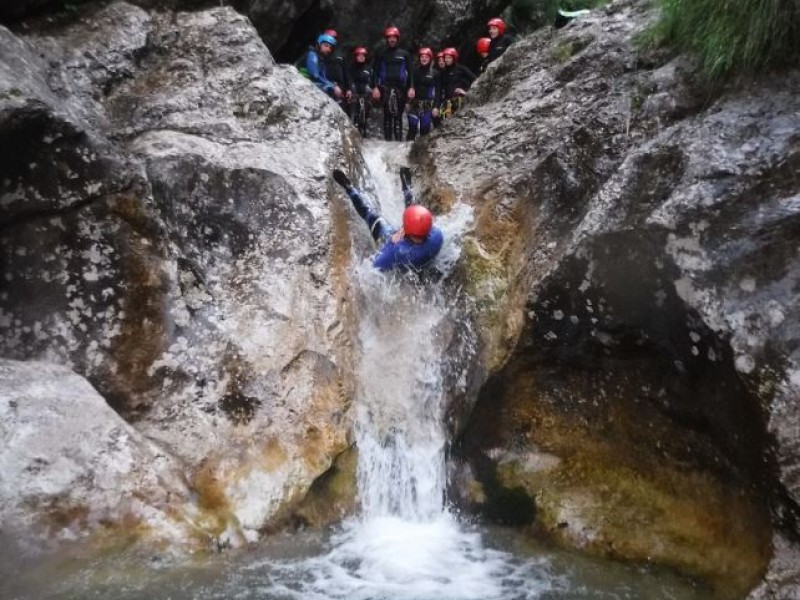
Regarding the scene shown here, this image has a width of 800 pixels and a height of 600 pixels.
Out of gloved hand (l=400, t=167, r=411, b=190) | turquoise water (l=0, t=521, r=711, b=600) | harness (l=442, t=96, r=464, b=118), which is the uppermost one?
harness (l=442, t=96, r=464, b=118)

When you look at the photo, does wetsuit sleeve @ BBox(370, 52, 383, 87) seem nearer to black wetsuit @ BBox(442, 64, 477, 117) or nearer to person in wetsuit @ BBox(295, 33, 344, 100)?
person in wetsuit @ BBox(295, 33, 344, 100)

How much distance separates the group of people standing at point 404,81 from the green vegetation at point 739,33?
20.7ft

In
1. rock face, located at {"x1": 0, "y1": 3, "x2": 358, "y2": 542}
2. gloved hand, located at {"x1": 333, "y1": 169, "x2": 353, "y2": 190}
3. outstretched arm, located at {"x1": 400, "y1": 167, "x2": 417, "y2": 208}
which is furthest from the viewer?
outstretched arm, located at {"x1": 400, "y1": 167, "x2": 417, "y2": 208}

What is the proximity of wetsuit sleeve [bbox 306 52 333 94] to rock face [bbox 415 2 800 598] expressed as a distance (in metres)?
5.90

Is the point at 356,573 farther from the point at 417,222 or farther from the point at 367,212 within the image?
the point at 367,212

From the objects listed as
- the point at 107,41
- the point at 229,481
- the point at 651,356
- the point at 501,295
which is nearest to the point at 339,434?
the point at 229,481

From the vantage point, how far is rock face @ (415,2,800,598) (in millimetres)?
4664

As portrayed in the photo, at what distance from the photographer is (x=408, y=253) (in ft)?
23.7

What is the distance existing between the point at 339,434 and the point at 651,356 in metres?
2.74

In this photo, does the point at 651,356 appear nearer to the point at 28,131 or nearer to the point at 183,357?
the point at 183,357

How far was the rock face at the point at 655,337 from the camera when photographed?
4.66 metres

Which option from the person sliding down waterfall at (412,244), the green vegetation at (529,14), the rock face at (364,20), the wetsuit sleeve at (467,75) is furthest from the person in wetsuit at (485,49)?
the person sliding down waterfall at (412,244)

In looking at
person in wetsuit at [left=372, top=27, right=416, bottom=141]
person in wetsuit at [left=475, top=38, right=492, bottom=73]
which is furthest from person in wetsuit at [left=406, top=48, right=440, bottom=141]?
person in wetsuit at [left=475, top=38, right=492, bottom=73]

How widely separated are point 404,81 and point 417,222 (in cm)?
685
